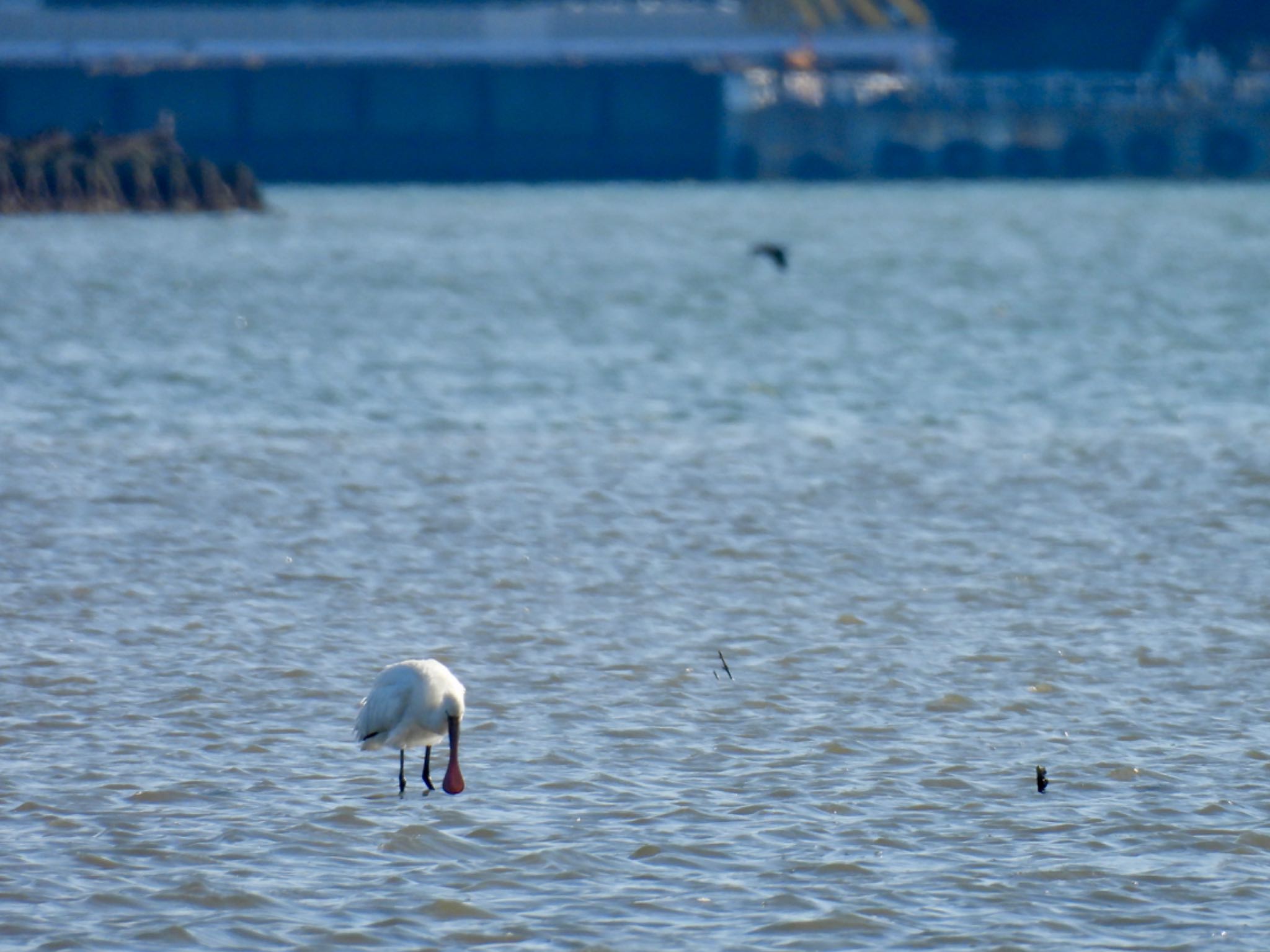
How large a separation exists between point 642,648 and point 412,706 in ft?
11.0

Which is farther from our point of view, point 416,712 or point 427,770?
point 427,770

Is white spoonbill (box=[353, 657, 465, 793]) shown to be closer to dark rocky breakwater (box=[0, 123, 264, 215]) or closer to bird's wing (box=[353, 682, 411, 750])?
bird's wing (box=[353, 682, 411, 750])

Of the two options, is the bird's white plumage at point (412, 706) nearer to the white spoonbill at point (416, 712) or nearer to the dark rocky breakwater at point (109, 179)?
the white spoonbill at point (416, 712)

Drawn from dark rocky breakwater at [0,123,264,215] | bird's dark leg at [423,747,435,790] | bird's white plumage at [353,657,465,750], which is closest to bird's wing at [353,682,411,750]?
bird's white plumage at [353,657,465,750]

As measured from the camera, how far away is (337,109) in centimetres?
12488

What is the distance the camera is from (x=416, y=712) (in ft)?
32.6

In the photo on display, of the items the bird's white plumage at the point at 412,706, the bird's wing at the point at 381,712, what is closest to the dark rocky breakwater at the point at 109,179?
the bird's wing at the point at 381,712

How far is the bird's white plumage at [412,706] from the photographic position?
32.6ft

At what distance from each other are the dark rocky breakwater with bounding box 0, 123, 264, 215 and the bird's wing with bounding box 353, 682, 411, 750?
72.2 metres

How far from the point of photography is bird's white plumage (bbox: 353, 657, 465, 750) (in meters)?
9.92

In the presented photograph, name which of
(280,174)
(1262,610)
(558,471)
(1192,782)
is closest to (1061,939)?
(1192,782)

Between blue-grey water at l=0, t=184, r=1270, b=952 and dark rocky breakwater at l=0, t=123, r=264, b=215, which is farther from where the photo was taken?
dark rocky breakwater at l=0, t=123, r=264, b=215

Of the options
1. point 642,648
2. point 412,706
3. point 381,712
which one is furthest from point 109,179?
point 412,706

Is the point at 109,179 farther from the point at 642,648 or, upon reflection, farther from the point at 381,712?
the point at 381,712
